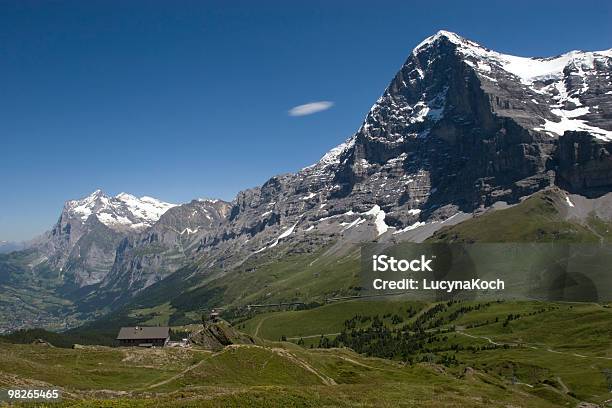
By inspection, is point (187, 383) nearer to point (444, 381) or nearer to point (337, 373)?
point (337, 373)

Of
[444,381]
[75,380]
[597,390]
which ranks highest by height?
[75,380]

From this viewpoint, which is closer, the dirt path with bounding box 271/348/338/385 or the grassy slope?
the grassy slope

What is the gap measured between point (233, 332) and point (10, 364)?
7731cm

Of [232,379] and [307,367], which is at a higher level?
[232,379]

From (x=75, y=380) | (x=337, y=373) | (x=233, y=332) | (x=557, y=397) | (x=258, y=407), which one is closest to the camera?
(x=258, y=407)

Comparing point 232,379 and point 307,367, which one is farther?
point 307,367

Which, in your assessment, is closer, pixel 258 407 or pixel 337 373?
pixel 258 407

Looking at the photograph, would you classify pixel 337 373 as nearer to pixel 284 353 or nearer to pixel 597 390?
pixel 284 353

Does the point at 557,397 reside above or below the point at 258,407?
below

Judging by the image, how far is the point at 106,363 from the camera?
117 m

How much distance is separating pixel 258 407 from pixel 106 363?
7137 centimetres

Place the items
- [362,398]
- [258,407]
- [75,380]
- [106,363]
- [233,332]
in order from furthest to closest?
[233,332] < [106,363] < [75,380] < [362,398] < [258,407]

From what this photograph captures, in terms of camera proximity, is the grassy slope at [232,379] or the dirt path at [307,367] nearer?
the grassy slope at [232,379]

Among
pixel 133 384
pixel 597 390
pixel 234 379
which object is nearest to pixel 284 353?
pixel 234 379
